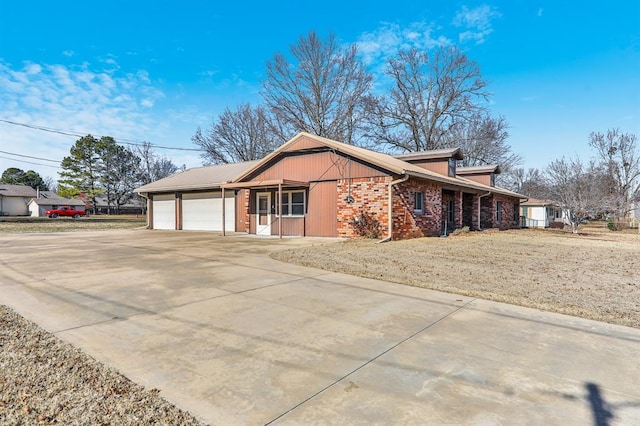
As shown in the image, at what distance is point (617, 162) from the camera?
34.2m

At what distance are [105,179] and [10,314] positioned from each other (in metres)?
50.1

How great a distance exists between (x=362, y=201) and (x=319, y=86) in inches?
671

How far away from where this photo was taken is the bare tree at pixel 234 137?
110ft

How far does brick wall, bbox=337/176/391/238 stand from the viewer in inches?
503

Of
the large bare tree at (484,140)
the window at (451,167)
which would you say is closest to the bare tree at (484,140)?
the large bare tree at (484,140)

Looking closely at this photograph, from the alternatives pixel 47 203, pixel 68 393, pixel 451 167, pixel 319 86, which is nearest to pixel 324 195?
pixel 451 167

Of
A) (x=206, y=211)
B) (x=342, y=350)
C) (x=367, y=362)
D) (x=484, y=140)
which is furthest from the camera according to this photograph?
(x=484, y=140)

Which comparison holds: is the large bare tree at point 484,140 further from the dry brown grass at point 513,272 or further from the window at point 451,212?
the dry brown grass at point 513,272

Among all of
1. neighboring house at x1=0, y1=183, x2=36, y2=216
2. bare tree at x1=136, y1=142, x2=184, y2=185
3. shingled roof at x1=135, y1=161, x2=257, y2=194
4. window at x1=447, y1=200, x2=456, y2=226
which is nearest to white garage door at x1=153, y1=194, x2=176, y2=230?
shingled roof at x1=135, y1=161, x2=257, y2=194

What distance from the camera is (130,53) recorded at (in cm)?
1738

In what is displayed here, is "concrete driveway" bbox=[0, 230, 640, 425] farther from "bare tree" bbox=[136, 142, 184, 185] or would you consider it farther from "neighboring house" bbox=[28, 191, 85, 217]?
"neighboring house" bbox=[28, 191, 85, 217]

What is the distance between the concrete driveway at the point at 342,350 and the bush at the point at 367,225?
283 inches

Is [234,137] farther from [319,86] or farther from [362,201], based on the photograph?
[362,201]

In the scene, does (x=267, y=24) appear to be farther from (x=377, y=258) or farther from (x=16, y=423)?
(x=16, y=423)
